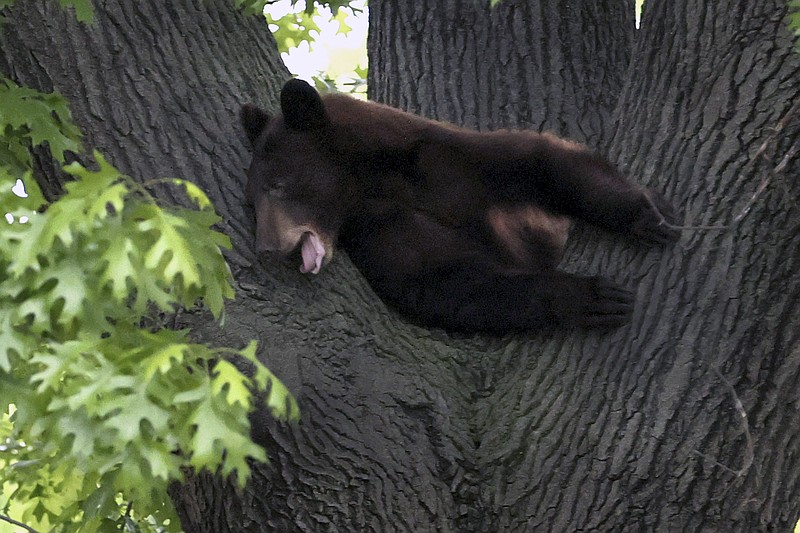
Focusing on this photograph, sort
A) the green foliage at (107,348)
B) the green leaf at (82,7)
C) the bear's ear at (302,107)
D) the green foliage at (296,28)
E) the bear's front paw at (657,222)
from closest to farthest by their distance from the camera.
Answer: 1. the green foliage at (107,348)
2. the green leaf at (82,7)
3. the bear's front paw at (657,222)
4. the bear's ear at (302,107)
5. the green foliage at (296,28)

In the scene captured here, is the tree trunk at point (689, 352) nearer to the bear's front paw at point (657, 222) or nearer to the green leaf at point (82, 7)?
the bear's front paw at point (657, 222)

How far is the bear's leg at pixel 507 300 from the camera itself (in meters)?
3.66

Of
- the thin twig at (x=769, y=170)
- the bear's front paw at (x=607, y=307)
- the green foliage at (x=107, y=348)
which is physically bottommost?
the bear's front paw at (x=607, y=307)

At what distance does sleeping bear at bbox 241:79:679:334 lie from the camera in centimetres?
395

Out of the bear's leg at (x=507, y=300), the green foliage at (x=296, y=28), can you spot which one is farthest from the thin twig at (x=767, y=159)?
the green foliage at (x=296, y=28)

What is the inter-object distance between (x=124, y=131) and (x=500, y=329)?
65.4 inches

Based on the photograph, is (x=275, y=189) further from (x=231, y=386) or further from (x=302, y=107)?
(x=231, y=386)

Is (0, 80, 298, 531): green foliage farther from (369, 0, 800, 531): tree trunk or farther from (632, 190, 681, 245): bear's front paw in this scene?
(632, 190, 681, 245): bear's front paw

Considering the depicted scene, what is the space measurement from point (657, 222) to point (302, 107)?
5.70ft

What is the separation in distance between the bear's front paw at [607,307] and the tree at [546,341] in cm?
5

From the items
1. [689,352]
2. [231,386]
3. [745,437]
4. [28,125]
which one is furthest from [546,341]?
[28,125]

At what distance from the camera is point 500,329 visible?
4.01 metres

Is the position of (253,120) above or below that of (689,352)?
above

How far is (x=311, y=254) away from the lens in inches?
152
